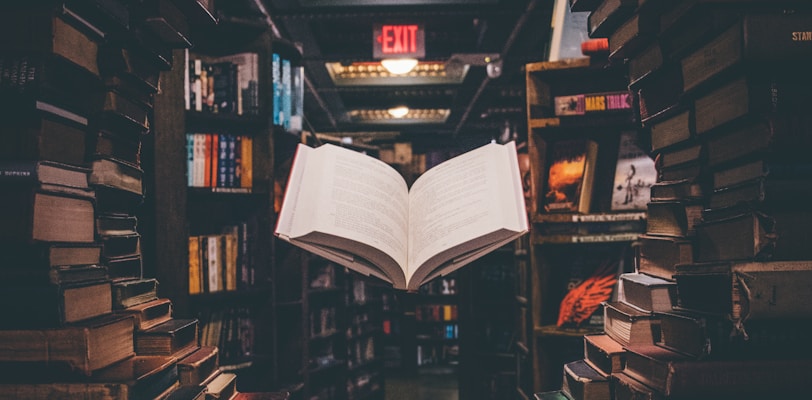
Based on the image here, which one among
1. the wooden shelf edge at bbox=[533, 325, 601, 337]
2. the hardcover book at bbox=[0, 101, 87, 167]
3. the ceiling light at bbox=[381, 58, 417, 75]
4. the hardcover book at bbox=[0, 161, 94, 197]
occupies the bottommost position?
the wooden shelf edge at bbox=[533, 325, 601, 337]

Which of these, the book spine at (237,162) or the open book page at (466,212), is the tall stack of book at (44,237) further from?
the book spine at (237,162)

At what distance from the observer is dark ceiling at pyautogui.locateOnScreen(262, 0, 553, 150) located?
391 cm

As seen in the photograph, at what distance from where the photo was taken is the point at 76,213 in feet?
2.45

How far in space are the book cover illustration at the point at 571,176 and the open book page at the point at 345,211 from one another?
49.8 inches

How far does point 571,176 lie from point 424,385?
123 inches

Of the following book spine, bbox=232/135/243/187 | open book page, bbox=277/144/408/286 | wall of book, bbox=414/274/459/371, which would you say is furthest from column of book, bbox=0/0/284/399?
wall of book, bbox=414/274/459/371

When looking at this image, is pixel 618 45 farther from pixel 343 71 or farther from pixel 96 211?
pixel 343 71

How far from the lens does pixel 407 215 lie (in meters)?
1.14

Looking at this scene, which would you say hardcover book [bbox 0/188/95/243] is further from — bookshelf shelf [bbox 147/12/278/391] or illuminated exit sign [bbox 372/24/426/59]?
illuminated exit sign [bbox 372/24/426/59]

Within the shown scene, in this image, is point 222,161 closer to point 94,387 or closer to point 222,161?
point 222,161

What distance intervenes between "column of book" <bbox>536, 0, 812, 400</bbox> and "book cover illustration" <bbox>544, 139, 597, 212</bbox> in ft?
4.39

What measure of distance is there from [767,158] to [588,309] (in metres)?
1.67

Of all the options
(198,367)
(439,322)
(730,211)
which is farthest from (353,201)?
(439,322)

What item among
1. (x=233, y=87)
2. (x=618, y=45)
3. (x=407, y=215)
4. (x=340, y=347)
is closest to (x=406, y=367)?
(x=340, y=347)
